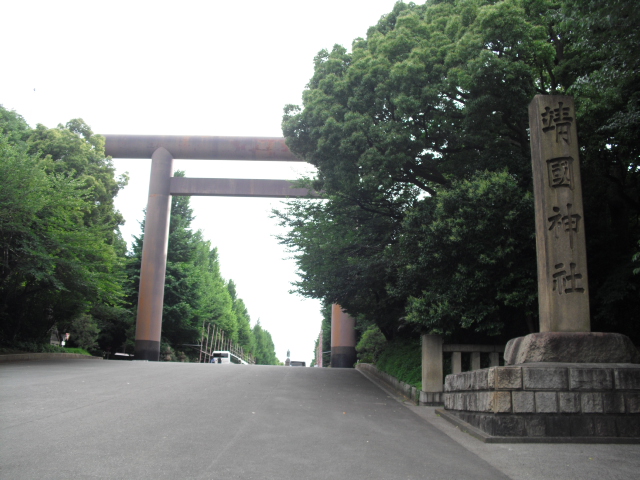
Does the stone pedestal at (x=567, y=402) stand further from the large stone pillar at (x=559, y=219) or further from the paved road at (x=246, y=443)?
the large stone pillar at (x=559, y=219)

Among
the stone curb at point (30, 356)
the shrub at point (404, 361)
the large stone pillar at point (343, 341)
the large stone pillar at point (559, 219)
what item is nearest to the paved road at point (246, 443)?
the large stone pillar at point (559, 219)

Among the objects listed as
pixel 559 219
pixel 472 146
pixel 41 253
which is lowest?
pixel 559 219

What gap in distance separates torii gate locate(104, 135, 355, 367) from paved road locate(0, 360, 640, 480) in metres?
18.2

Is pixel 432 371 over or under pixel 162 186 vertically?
under

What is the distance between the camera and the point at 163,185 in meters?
28.7

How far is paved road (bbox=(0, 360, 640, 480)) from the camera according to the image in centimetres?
504

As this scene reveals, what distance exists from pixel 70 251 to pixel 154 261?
1037 cm

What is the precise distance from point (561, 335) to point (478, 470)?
247 centimetres

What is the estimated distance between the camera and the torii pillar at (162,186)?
27.4m

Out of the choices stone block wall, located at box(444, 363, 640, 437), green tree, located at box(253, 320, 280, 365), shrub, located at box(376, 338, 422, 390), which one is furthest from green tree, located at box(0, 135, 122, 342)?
green tree, located at box(253, 320, 280, 365)

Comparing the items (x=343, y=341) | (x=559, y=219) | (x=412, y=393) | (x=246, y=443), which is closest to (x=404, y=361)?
(x=412, y=393)

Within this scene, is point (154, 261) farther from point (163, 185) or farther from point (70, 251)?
point (70, 251)

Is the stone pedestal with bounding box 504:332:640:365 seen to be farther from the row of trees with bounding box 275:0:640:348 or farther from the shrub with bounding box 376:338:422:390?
the shrub with bounding box 376:338:422:390

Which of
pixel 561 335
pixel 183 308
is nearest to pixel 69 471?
pixel 561 335
